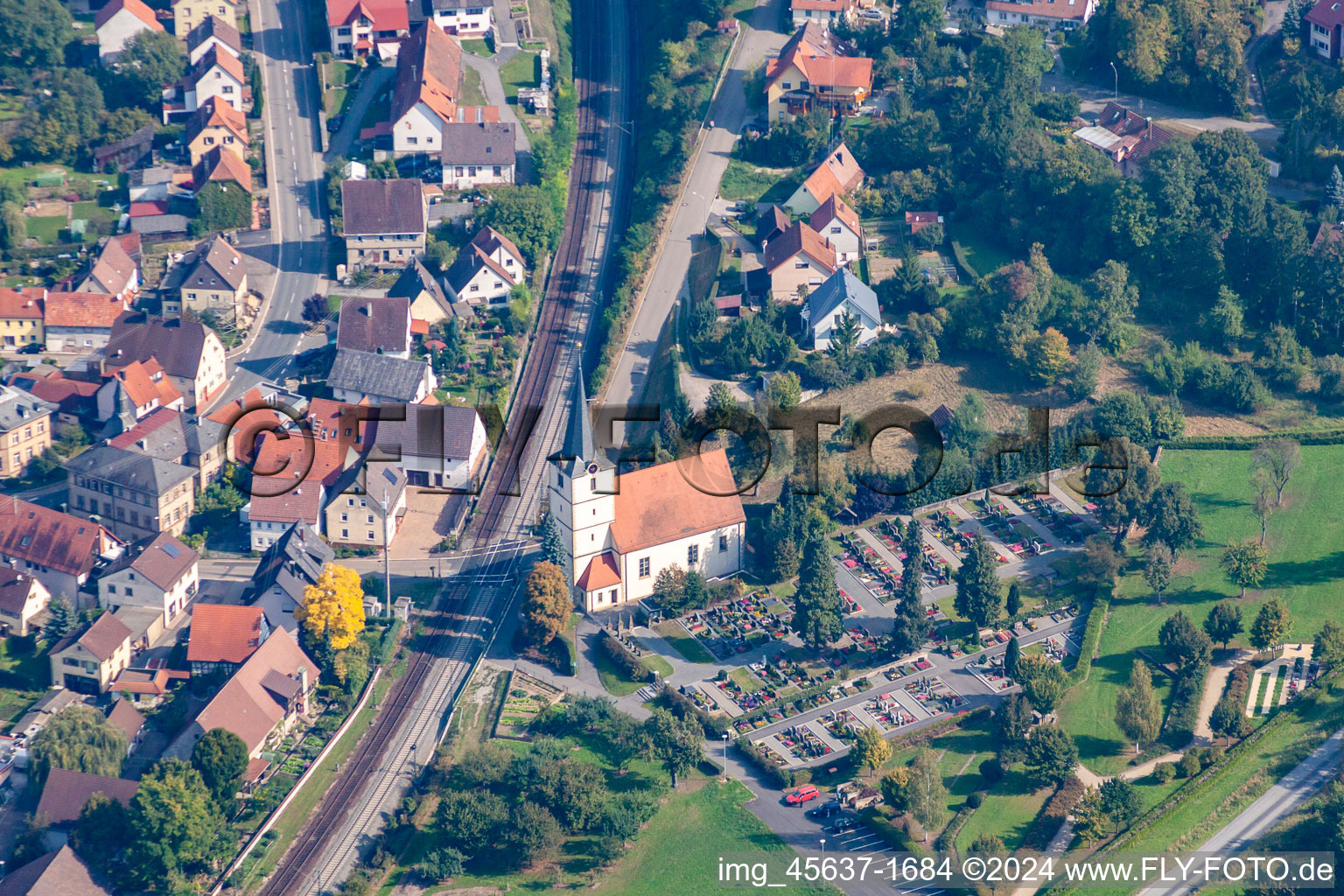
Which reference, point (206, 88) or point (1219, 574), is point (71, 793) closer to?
point (1219, 574)

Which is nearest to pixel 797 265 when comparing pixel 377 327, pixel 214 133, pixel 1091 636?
pixel 377 327

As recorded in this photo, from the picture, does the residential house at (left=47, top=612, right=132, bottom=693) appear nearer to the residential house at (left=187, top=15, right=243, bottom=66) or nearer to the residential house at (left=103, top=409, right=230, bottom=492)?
the residential house at (left=103, top=409, right=230, bottom=492)

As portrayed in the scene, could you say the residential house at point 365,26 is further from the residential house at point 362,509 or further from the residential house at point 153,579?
the residential house at point 153,579

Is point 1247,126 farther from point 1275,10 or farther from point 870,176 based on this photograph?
point 870,176

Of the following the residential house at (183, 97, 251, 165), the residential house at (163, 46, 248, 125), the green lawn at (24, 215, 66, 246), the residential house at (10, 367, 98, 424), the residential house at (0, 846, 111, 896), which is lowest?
the residential house at (0, 846, 111, 896)

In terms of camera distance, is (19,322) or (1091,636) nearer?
(1091,636)

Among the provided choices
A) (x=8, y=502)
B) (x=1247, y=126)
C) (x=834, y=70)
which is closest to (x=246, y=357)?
(x=8, y=502)

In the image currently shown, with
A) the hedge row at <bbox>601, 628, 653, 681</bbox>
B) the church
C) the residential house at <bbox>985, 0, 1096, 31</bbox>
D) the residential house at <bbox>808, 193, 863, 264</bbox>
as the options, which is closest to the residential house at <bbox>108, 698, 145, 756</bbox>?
the church
